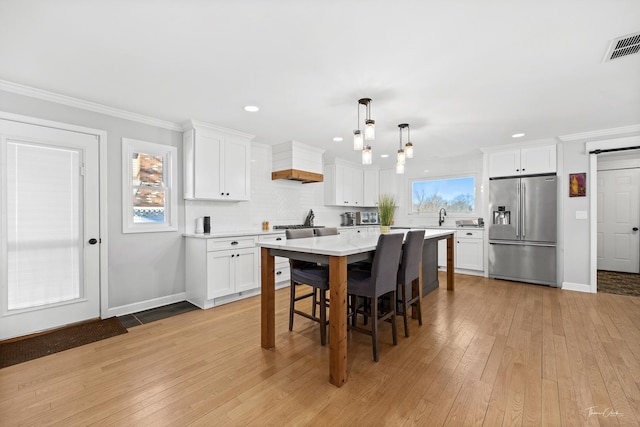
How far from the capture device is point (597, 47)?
204cm

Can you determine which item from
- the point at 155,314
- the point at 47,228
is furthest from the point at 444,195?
the point at 47,228

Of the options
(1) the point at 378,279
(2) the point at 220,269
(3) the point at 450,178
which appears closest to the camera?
(1) the point at 378,279

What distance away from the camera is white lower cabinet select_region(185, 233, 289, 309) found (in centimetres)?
351

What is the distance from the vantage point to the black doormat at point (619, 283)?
4.21 m

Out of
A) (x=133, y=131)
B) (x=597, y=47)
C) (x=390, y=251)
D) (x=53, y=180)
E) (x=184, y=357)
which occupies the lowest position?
(x=184, y=357)

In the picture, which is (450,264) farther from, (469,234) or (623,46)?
(623,46)

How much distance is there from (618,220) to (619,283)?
1537mm

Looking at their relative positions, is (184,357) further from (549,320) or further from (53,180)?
(549,320)

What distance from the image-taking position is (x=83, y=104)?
3.01 metres

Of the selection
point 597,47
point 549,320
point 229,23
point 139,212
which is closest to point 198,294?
point 139,212

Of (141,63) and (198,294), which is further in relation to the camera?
(198,294)

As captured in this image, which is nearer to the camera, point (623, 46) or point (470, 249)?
point (623, 46)

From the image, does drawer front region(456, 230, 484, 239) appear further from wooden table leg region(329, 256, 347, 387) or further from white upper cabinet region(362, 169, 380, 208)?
wooden table leg region(329, 256, 347, 387)

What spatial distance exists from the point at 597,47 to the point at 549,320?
2.62 m
